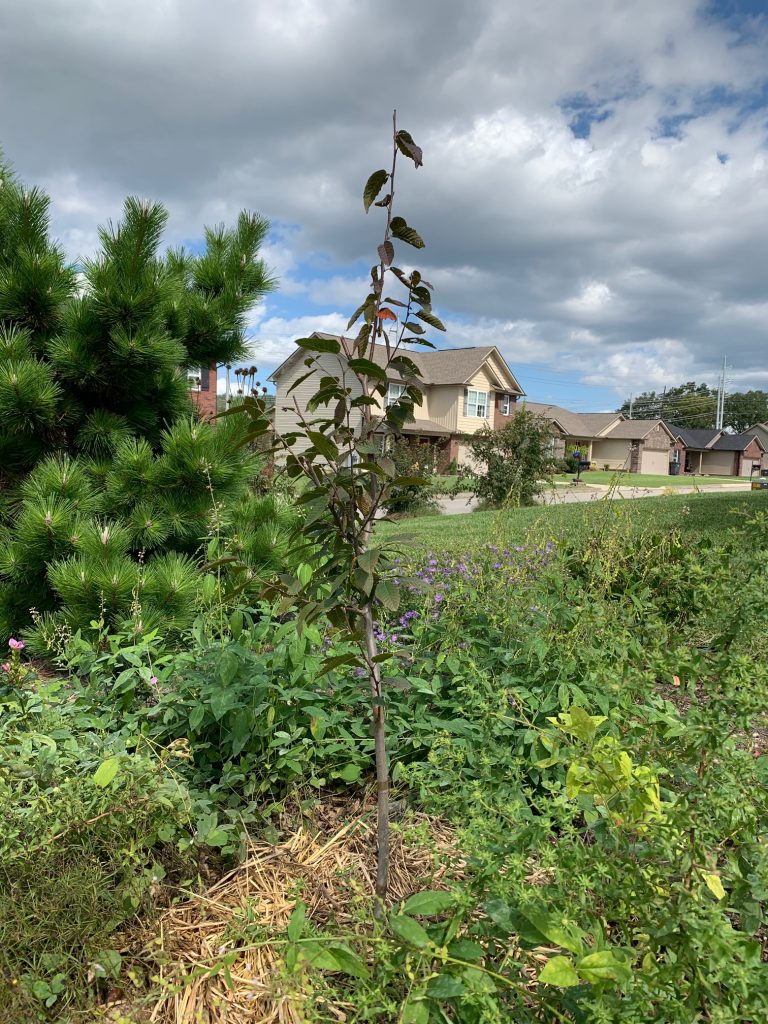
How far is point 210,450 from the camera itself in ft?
11.5

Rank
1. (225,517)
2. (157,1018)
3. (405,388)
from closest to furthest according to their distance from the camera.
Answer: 1. (157,1018)
2. (405,388)
3. (225,517)

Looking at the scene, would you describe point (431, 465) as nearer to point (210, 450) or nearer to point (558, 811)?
point (210, 450)

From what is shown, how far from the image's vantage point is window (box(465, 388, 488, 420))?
3234cm

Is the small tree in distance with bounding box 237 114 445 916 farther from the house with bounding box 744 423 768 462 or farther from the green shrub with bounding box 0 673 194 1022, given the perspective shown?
the house with bounding box 744 423 768 462

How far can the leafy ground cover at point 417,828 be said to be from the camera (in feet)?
3.83

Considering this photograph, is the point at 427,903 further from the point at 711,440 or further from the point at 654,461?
the point at 711,440

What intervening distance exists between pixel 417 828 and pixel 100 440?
2.97 m

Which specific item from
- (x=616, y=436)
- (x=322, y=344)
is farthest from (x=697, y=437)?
(x=322, y=344)

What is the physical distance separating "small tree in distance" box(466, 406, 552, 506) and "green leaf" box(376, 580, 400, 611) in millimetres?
14843

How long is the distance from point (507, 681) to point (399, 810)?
0.55 meters

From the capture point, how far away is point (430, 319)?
151 cm

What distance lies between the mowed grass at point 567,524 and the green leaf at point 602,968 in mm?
861

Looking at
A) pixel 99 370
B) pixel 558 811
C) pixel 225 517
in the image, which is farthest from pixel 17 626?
pixel 558 811

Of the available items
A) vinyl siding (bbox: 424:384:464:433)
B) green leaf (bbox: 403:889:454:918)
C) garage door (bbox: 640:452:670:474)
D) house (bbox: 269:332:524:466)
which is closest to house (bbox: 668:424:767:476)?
garage door (bbox: 640:452:670:474)
